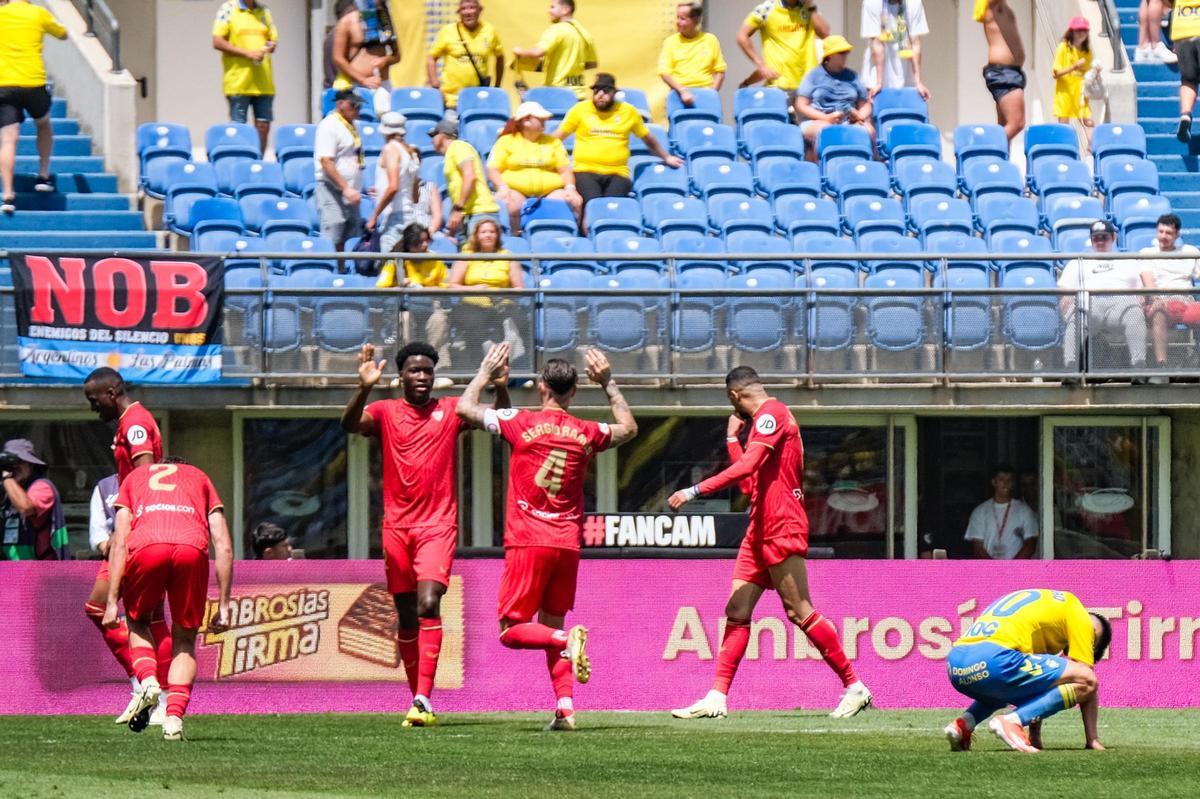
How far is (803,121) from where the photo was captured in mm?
22062

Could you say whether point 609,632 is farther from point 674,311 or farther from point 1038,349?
point 1038,349

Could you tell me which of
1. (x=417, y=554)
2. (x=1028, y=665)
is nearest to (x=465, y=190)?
(x=417, y=554)

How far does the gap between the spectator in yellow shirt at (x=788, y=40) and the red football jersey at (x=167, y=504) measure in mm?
11994

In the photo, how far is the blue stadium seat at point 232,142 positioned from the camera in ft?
69.5

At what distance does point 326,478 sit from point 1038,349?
630 centimetres

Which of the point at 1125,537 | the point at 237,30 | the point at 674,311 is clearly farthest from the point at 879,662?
the point at 237,30

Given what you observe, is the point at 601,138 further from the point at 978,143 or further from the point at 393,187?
the point at 978,143

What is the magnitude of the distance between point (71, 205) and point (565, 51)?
5.25m

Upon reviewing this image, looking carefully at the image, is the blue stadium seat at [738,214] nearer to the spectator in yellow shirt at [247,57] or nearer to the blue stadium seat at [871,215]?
the blue stadium seat at [871,215]

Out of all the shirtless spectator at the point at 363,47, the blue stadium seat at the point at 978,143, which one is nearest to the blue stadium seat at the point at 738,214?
the blue stadium seat at the point at 978,143

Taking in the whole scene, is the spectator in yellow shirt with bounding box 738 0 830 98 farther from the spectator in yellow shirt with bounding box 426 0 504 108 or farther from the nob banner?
the nob banner

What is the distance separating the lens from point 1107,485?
20.2 meters

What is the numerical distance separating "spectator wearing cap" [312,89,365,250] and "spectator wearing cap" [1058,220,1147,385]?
20.2 ft

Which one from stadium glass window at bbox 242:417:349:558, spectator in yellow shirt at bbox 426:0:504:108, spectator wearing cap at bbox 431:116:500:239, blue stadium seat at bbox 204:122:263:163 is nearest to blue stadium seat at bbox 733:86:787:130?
spectator in yellow shirt at bbox 426:0:504:108
